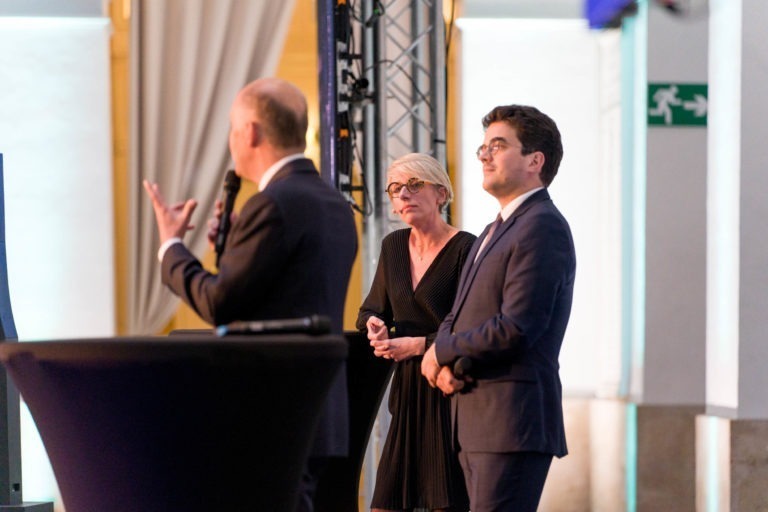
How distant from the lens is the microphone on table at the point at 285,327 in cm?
199

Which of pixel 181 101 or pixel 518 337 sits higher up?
pixel 181 101

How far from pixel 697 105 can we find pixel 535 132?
385cm

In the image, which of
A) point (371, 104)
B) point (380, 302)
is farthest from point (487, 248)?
point (371, 104)

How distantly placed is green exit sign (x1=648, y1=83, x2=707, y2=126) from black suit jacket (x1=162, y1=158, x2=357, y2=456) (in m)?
4.60

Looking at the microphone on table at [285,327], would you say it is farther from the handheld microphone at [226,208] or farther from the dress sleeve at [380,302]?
the dress sleeve at [380,302]

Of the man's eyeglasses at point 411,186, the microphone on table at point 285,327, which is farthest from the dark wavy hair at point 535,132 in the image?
the microphone on table at point 285,327

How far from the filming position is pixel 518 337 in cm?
278

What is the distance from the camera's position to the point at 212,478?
1990 mm

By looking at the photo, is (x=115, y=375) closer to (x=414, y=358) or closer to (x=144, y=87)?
(x=414, y=358)

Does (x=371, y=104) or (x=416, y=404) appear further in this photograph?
(x=371, y=104)

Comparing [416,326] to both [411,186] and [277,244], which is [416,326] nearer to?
[411,186]

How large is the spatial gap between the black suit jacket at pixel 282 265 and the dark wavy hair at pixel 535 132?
86cm

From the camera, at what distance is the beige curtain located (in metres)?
6.98

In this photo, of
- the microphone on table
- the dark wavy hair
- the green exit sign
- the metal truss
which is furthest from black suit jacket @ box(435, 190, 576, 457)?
the green exit sign
